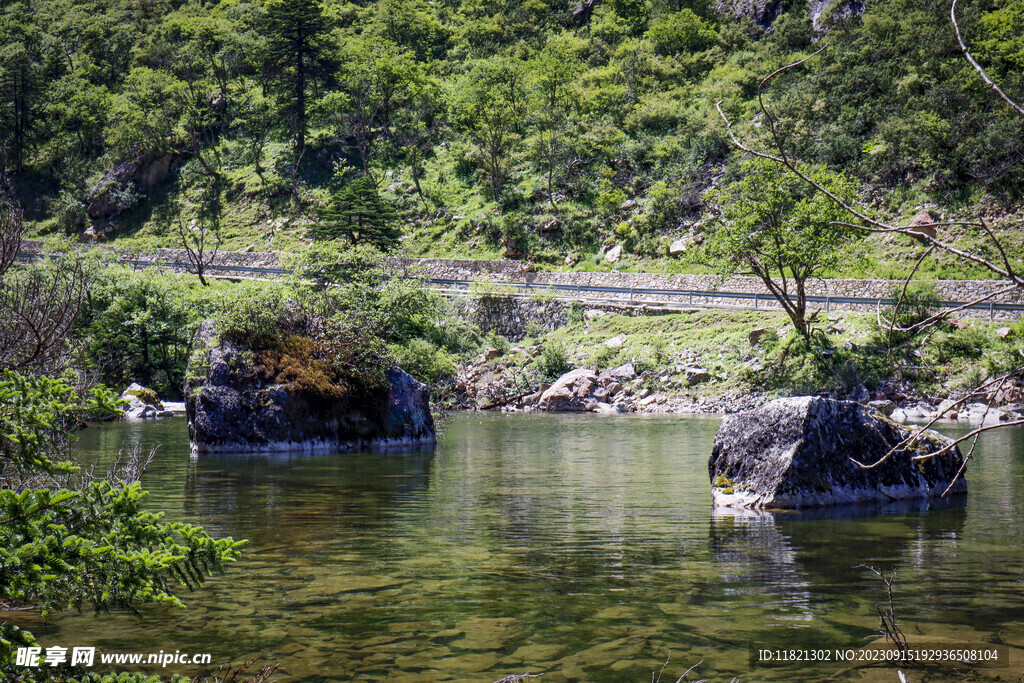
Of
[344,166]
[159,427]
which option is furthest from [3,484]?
[344,166]

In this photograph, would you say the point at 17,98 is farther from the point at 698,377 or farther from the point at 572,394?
the point at 698,377

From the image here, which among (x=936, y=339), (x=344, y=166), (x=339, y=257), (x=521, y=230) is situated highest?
(x=344, y=166)

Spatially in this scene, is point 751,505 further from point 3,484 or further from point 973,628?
point 3,484

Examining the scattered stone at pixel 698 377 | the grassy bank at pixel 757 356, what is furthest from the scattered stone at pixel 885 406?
the scattered stone at pixel 698 377

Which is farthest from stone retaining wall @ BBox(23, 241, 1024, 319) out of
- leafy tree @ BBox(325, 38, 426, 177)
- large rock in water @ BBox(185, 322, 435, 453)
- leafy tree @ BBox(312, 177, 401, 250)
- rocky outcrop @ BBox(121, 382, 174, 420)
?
large rock in water @ BBox(185, 322, 435, 453)

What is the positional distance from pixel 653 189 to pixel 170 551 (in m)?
54.3

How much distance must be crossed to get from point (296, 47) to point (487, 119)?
2436cm

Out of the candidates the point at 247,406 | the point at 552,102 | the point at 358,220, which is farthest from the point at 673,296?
the point at 247,406

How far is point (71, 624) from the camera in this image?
743 centimetres

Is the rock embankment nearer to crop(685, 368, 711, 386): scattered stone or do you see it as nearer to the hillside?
crop(685, 368, 711, 386): scattered stone

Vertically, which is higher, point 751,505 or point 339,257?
point 339,257

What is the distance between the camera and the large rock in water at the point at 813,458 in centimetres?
1291

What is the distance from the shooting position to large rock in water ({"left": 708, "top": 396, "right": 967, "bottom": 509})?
42.4 ft

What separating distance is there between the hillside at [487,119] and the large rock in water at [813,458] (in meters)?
24.9
